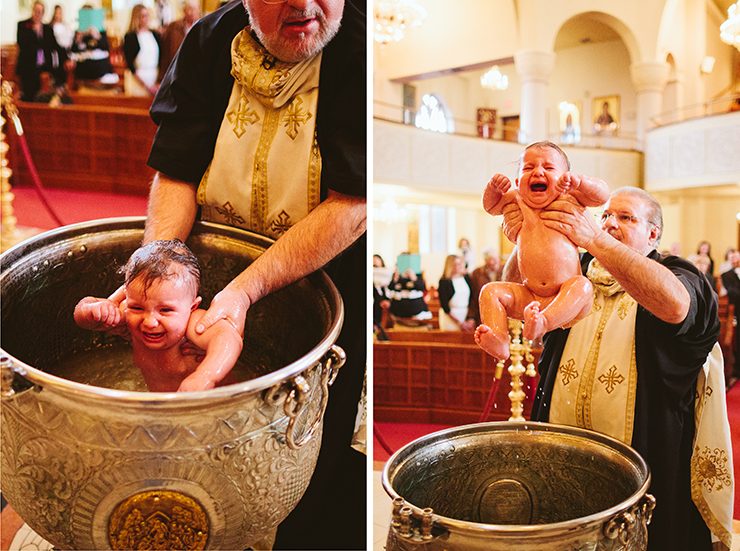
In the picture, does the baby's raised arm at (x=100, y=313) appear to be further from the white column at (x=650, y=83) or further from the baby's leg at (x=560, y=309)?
the white column at (x=650, y=83)

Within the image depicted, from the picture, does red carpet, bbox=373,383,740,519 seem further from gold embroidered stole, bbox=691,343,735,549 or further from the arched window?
the arched window

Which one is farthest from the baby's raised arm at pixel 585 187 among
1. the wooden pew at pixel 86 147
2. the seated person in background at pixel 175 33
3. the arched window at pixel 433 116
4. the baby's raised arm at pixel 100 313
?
the arched window at pixel 433 116

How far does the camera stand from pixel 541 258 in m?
0.89

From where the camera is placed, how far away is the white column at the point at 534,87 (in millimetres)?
2365

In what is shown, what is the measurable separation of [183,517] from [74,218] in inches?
66.9

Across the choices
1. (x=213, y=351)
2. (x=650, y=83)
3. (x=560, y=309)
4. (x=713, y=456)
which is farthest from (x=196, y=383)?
(x=650, y=83)

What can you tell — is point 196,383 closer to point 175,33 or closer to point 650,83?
point 650,83

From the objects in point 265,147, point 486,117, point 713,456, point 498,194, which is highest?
point 486,117

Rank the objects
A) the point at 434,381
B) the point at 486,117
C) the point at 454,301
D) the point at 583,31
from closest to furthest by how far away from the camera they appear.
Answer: the point at 583,31, the point at 434,381, the point at 454,301, the point at 486,117

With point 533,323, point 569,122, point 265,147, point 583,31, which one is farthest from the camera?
point 569,122

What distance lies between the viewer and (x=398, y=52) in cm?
243

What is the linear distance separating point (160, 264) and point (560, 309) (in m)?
0.66

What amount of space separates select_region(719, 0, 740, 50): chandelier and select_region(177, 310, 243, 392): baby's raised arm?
42.5 inches

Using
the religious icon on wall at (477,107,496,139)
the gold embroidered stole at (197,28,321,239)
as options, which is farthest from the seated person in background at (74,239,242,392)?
the religious icon on wall at (477,107,496,139)
